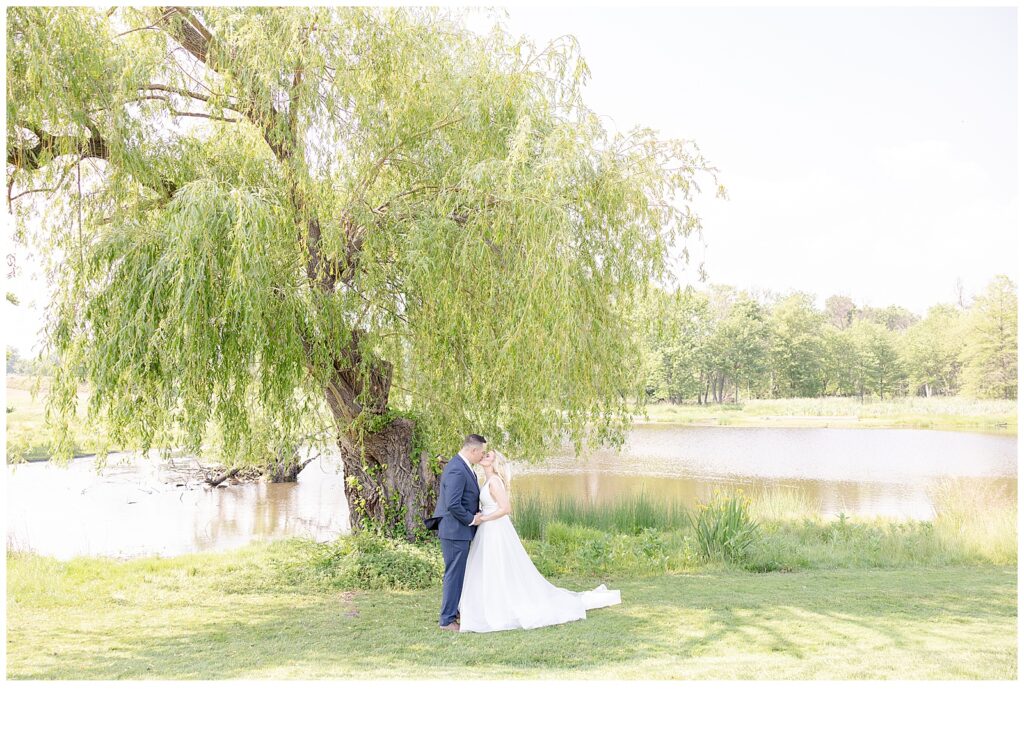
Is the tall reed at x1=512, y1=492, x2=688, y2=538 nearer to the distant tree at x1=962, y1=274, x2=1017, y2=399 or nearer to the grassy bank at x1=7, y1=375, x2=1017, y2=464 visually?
the grassy bank at x1=7, y1=375, x2=1017, y2=464

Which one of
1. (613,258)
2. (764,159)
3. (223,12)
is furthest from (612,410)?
(764,159)

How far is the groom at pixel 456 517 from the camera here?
6242mm

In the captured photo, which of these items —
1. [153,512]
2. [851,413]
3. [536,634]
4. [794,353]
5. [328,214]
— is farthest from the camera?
[794,353]

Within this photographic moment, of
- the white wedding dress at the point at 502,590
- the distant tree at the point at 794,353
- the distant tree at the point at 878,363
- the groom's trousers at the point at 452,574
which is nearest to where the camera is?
the white wedding dress at the point at 502,590

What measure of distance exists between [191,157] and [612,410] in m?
4.72

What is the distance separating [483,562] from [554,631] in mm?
830

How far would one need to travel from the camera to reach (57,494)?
57.4ft

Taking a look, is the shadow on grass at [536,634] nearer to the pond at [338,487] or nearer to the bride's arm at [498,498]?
the bride's arm at [498,498]

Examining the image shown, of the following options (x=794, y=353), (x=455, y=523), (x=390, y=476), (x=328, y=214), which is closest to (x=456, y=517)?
(x=455, y=523)

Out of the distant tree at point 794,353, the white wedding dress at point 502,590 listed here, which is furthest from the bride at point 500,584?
the distant tree at point 794,353

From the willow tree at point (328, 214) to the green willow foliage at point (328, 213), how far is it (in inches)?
1.0

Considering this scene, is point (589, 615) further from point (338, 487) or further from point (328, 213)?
point (338, 487)

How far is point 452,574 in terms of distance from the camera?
6.30 metres

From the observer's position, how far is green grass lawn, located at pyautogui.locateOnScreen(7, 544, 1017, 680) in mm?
5078
